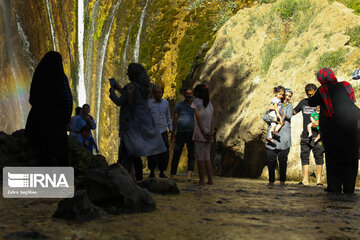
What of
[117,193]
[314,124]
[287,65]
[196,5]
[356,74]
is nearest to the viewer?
[117,193]

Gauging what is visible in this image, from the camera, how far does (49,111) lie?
22.3 feet

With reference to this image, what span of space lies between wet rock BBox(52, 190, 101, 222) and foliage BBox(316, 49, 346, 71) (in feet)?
30.9

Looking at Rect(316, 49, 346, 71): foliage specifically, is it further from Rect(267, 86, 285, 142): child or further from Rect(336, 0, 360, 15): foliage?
Rect(336, 0, 360, 15): foliage

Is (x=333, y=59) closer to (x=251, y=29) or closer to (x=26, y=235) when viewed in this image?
(x=251, y=29)

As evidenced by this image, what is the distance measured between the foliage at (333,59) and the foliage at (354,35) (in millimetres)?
394

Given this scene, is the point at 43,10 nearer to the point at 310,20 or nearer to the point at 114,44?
the point at 114,44

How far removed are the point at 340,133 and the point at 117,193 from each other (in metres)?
4.17

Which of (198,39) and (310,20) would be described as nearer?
(310,20)

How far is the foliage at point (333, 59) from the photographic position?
11.9 metres

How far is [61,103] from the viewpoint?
6.84 m

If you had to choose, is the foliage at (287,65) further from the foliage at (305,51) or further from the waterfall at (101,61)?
the waterfall at (101,61)

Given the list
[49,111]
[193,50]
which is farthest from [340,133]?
[193,50]

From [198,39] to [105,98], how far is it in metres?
7.17

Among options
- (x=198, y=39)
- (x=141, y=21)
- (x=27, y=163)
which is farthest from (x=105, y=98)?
(x=27, y=163)
